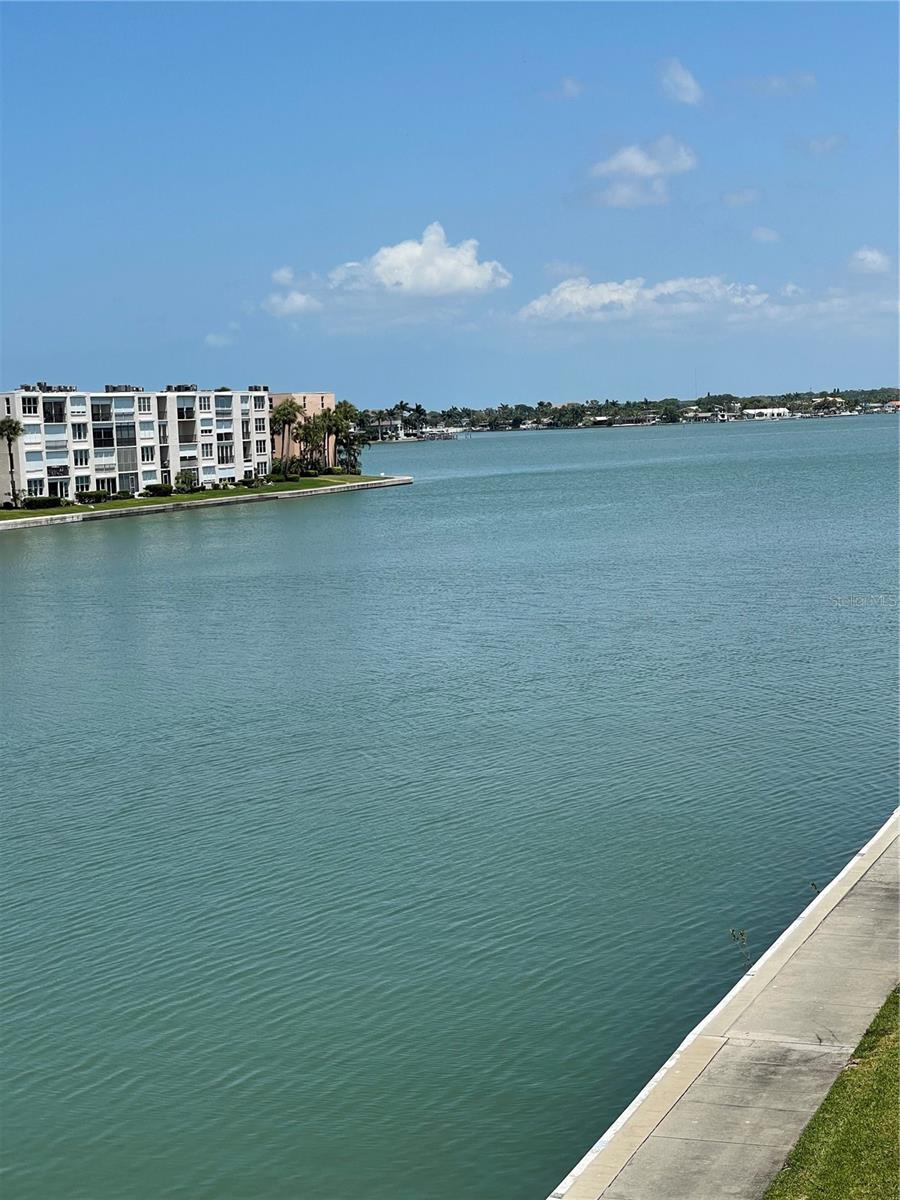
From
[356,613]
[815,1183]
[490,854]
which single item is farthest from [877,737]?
[356,613]

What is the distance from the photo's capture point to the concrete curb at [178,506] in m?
99.2

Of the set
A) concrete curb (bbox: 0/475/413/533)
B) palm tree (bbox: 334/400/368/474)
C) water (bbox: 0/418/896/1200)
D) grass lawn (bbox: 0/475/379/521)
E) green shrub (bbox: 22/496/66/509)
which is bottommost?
water (bbox: 0/418/896/1200)

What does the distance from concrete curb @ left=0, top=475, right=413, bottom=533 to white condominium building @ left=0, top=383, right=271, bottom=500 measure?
6317 millimetres

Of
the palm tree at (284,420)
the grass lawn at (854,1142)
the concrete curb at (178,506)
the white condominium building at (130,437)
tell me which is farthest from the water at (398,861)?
the palm tree at (284,420)

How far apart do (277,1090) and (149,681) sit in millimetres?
24630

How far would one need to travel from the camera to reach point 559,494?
401ft

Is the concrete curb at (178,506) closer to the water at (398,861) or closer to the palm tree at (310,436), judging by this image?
the palm tree at (310,436)

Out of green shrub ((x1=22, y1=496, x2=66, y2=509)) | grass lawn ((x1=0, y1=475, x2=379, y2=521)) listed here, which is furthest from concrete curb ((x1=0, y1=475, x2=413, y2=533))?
green shrub ((x1=22, y1=496, x2=66, y2=509))

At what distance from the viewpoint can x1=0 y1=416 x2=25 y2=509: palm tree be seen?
334ft

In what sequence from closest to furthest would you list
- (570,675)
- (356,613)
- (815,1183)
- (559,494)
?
(815,1183)
(570,675)
(356,613)
(559,494)

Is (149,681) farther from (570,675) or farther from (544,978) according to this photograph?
(544,978)

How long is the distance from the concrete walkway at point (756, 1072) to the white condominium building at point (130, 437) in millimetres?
98258

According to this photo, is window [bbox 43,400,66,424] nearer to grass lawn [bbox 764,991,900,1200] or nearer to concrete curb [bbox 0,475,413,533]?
concrete curb [bbox 0,475,413,533]

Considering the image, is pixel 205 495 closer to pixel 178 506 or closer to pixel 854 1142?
pixel 178 506
